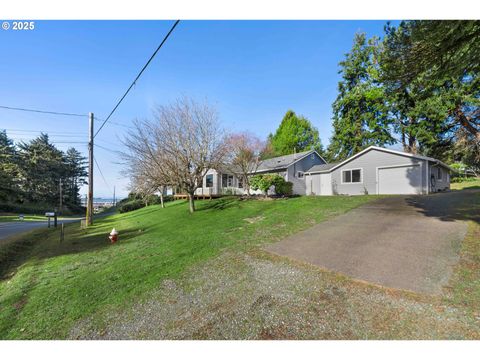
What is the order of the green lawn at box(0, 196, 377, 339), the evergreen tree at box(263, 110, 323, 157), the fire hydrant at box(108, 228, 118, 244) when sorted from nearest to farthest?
1. the green lawn at box(0, 196, 377, 339)
2. the fire hydrant at box(108, 228, 118, 244)
3. the evergreen tree at box(263, 110, 323, 157)

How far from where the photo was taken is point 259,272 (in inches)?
168

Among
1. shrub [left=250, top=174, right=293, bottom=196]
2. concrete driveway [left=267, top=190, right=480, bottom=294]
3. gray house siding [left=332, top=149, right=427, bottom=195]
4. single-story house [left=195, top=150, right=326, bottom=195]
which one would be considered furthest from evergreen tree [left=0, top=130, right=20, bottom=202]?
gray house siding [left=332, top=149, right=427, bottom=195]

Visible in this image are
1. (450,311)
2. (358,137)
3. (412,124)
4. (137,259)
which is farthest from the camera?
(358,137)

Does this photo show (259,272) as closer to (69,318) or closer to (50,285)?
(69,318)

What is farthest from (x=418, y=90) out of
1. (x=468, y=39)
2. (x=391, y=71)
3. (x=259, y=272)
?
(x=259, y=272)

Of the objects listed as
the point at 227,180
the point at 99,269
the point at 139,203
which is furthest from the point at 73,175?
the point at 99,269

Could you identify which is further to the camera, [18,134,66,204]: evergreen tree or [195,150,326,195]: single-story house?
[18,134,66,204]: evergreen tree

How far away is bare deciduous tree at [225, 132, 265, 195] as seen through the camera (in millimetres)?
18750

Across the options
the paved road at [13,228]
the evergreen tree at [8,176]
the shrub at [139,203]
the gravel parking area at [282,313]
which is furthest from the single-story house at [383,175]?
the evergreen tree at [8,176]

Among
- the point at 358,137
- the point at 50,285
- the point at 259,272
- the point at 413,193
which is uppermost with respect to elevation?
the point at 358,137

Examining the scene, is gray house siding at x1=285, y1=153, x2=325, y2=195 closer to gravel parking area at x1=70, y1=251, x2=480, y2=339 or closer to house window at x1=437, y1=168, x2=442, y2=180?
house window at x1=437, y1=168, x2=442, y2=180

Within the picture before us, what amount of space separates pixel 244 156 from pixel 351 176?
29.9 feet

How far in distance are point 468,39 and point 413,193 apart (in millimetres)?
12026

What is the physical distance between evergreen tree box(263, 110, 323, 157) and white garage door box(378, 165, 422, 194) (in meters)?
20.2
